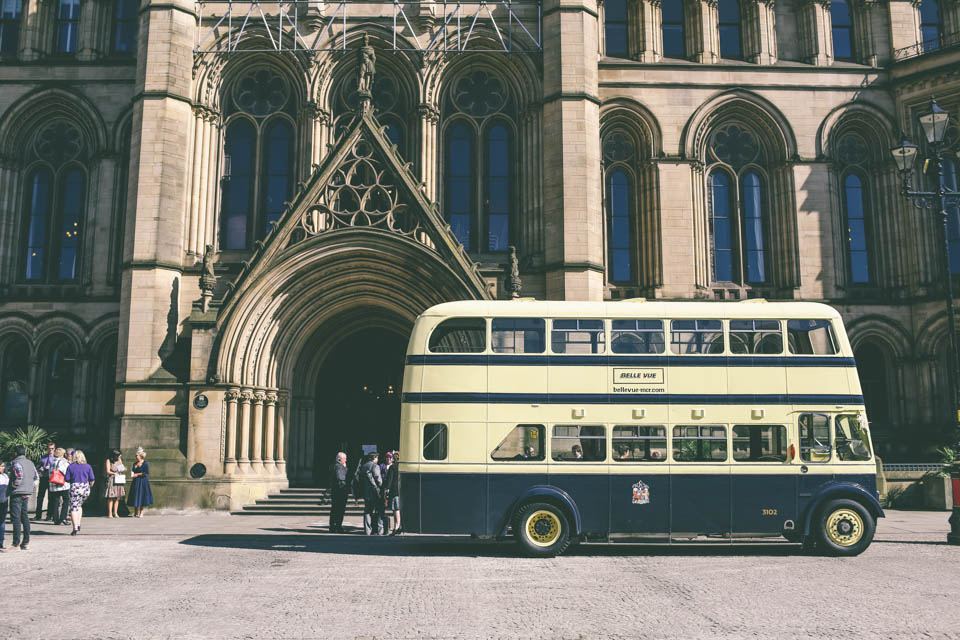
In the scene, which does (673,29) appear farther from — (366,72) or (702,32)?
(366,72)

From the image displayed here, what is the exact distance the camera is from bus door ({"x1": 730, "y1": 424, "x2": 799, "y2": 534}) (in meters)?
13.2

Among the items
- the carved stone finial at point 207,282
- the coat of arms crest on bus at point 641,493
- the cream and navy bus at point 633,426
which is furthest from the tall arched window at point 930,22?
the carved stone finial at point 207,282

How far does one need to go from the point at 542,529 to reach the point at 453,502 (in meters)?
1.54

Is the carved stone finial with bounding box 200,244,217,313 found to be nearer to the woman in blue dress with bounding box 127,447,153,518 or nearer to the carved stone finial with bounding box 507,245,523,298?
the woman in blue dress with bounding box 127,447,153,518

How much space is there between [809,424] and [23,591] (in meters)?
11.9

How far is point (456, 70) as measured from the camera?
894 inches

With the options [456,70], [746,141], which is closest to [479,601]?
[456,70]

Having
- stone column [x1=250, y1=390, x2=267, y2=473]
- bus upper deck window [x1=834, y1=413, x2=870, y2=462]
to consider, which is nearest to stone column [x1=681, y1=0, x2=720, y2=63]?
bus upper deck window [x1=834, y1=413, x2=870, y2=462]

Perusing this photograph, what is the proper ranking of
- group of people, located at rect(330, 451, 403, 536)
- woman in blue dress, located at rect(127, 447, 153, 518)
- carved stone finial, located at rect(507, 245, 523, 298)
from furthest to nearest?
carved stone finial, located at rect(507, 245, 523, 298) → woman in blue dress, located at rect(127, 447, 153, 518) → group of people, located at rect(330, 451, 403, 536)

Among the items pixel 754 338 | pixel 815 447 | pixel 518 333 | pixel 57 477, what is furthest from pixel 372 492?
pixel 815 447

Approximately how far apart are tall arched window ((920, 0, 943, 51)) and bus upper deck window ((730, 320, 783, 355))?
15.8m

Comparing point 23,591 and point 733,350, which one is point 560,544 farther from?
point 23,591

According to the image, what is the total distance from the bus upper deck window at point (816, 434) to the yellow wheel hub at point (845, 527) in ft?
3.16

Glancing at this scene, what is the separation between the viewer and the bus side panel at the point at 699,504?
13.2 metres
